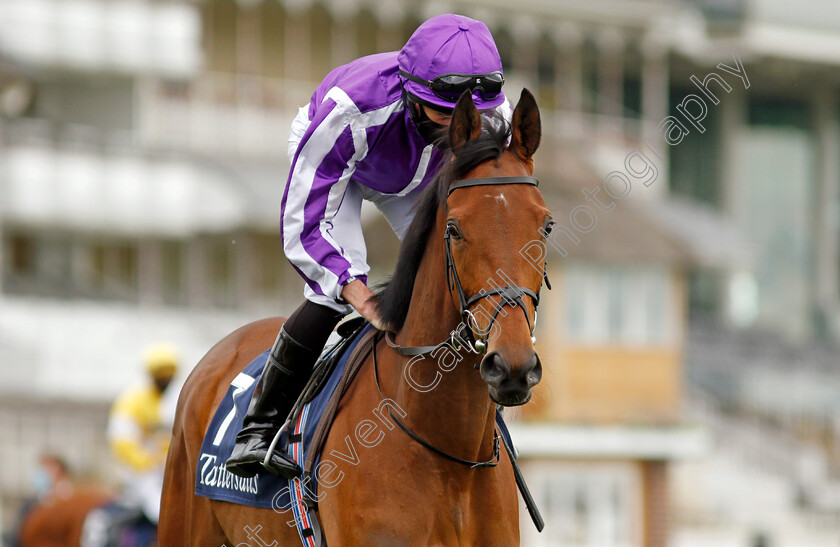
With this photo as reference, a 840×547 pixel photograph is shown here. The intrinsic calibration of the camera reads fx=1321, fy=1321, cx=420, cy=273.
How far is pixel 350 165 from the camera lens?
4664 millimetres

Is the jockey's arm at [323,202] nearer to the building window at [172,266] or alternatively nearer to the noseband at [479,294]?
the noseband at [479,294]

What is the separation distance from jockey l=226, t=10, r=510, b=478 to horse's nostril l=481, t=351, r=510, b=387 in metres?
0.78

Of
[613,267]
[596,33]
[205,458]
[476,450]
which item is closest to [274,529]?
[205,458]

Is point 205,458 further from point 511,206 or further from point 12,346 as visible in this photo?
point 12,346

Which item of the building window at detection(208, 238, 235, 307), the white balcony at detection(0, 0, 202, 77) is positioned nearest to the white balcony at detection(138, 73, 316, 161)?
the white balcony at detection(0, 0, 202, 77)

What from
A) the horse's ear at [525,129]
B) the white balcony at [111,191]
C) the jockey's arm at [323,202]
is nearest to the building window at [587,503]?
the white balcony at [111,191]

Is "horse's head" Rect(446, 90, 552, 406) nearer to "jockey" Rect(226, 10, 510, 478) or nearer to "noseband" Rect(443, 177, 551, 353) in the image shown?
"noseband" Rect(443, 177, 551, 353)

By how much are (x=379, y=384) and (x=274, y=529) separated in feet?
2.75

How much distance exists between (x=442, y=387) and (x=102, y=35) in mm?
17266

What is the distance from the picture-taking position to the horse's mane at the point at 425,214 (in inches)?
158

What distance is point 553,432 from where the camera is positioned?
1878 cm

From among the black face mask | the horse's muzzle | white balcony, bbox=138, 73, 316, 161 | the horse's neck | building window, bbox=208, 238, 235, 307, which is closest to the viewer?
the horse's muzzle

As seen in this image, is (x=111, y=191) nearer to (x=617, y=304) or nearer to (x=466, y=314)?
(x=617, y=304)

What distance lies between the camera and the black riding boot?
4.77m
